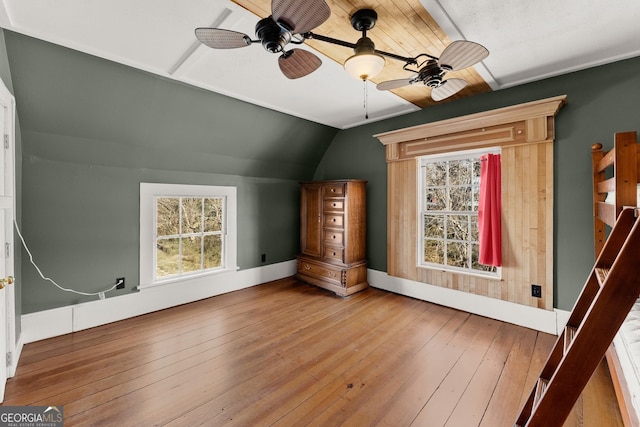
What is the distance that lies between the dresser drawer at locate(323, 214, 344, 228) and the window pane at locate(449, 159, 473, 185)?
1.51m

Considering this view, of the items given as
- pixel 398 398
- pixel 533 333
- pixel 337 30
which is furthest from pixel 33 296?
pixel 533 333

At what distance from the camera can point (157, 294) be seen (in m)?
3.27

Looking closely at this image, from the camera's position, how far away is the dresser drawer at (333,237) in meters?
3.95

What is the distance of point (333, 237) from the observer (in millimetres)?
4059

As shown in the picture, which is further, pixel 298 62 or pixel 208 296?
pixel 208 296

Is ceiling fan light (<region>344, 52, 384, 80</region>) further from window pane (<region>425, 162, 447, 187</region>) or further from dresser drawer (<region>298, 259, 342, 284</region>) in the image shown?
dresser drawer (<region>298, 259, 342, 284</region>)

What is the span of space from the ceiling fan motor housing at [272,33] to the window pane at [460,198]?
280 cm

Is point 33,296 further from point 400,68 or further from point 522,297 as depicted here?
point 522,297

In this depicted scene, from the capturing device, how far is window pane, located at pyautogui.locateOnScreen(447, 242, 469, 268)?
11.1ft

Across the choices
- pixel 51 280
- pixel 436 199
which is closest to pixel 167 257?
pixel 51 280

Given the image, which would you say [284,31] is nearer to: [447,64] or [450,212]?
[447,64]

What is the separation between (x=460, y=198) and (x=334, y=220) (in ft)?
5.51

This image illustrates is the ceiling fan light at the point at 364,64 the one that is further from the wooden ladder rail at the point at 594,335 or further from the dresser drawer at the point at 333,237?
the dresser drawer at the point at 333,237

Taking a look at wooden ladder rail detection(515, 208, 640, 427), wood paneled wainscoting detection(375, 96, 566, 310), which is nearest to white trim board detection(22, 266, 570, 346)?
wood paneled wainscoting detection(375, 96, 566, 310)
